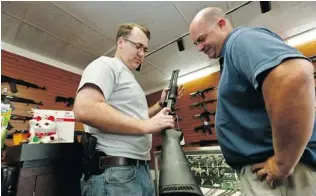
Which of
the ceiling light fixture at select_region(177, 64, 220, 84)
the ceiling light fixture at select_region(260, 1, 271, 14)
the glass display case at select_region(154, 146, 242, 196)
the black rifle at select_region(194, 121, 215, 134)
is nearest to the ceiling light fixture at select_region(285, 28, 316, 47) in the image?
the ceiling light fixture at select_region(260, 1, 271, 14)

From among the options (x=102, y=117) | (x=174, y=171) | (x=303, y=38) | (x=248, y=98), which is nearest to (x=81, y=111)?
(x=102, y=117)

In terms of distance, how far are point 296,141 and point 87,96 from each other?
33.4 inches

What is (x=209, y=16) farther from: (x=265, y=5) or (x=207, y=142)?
(x=207, y=142)

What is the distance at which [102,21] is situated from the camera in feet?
8.09

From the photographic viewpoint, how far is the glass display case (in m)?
1.80

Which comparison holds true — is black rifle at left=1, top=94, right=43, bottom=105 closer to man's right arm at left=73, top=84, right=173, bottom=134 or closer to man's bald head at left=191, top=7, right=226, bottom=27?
man's right arm at left=73, top=84, right=173, bottom=134

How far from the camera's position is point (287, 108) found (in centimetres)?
53

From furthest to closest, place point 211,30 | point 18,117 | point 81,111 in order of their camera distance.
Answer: point 18,117 → point 211,30 → point 81,111

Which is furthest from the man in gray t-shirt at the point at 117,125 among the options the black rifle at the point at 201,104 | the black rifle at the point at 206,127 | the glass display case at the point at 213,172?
the black rifle at the point at 201,104

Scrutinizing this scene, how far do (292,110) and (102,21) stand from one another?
2.47m

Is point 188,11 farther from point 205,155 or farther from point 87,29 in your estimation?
point 205,155

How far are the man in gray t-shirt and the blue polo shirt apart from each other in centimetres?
33

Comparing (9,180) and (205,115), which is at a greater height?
(205,115)

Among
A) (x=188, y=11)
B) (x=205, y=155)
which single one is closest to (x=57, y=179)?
(x=205, y=155)
